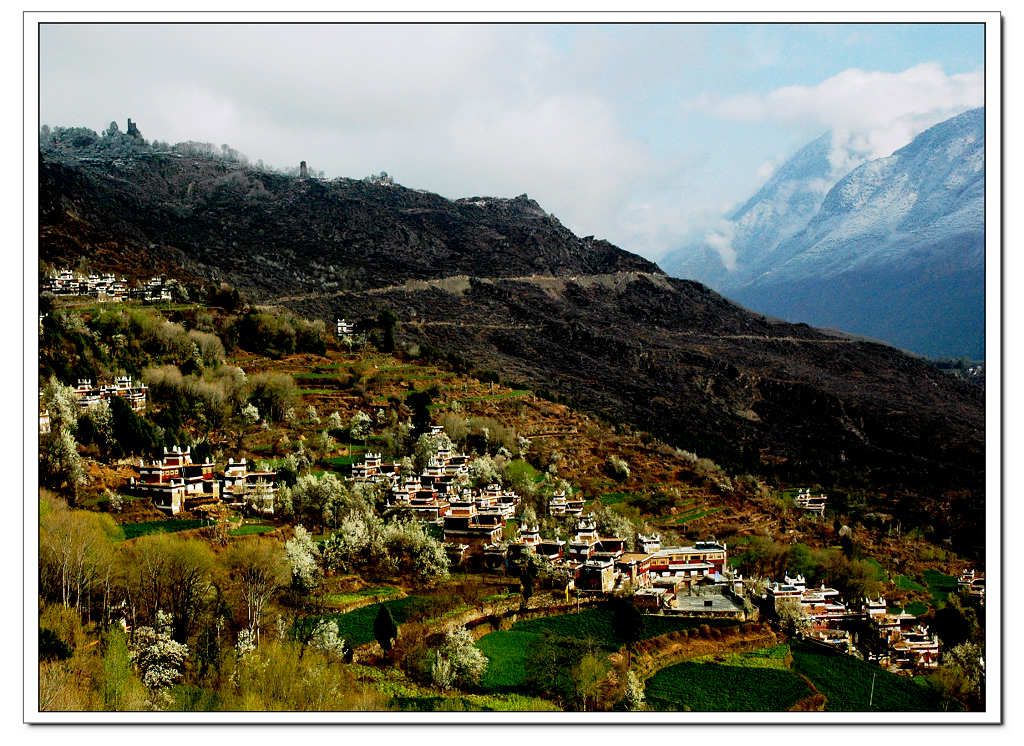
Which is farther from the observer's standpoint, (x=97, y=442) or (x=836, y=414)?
(x=836, y=414)

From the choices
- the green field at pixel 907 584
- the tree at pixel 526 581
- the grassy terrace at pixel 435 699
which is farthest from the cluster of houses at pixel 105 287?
the green field at pixel 907 584

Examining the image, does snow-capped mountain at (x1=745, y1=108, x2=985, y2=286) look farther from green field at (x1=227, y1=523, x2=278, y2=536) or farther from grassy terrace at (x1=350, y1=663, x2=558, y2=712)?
green field at (x1=227, y1=523, x2=278, y2=536)

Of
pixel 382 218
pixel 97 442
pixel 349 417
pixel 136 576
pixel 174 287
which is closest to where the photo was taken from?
pixel 136 576

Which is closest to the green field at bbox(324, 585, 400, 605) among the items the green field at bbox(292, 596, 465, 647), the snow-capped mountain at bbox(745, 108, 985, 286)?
the green field at bbox(292, 596, 465, 647)

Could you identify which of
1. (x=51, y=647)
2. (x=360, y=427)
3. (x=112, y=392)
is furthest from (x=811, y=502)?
(x=51, y=647)
